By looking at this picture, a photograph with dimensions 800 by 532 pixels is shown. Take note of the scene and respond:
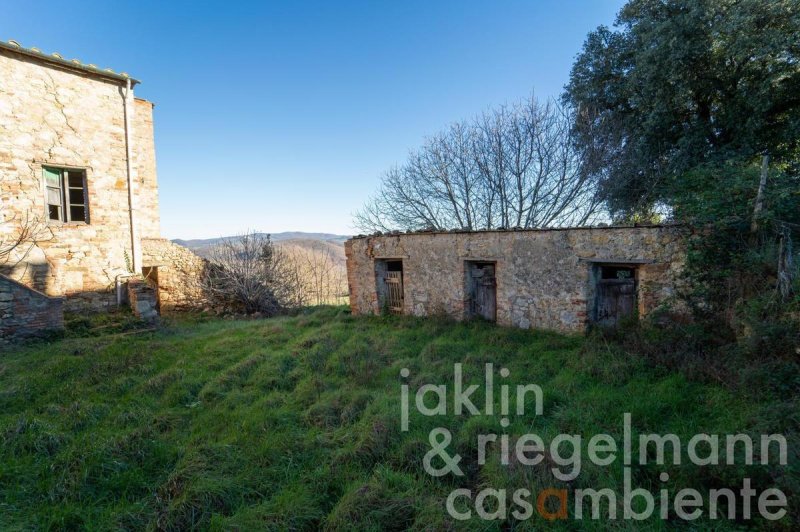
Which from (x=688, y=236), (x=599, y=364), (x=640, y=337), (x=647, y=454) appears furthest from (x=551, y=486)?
(x=688, y=236)

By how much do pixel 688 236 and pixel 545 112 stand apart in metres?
8.65

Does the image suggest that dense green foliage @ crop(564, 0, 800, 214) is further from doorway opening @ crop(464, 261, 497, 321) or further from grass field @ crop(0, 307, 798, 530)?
grass field @ crop(0, 307, 798, 530)

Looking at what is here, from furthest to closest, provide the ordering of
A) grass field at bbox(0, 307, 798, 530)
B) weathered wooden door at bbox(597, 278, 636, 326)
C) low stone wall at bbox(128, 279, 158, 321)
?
low stone wall at bbox(128, 279, 158, 321) < weathered wooden door at bbox(597, 278, 636, 326) < grass field at bbox(0, 307, 798, 530)

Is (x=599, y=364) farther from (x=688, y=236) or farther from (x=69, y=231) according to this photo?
(x=69, y=231)

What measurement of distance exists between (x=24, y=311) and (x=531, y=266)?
10.8 meters

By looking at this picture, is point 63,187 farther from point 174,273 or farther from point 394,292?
point 394,292

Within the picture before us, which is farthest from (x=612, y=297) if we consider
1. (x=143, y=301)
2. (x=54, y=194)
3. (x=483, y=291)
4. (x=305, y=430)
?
(x=54, y=194)

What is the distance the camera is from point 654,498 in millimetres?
3027

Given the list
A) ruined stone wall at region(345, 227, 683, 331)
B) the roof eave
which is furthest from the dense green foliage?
the roof eave

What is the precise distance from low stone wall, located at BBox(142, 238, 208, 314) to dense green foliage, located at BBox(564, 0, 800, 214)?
13.8m

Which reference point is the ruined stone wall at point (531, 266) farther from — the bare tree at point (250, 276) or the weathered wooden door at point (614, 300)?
the bare tree at point (250, 276)

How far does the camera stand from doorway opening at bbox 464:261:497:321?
27.6ft

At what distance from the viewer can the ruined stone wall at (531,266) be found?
6133 mm

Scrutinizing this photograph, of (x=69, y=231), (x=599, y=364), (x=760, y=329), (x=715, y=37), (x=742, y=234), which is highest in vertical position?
(x=715, y=37)
